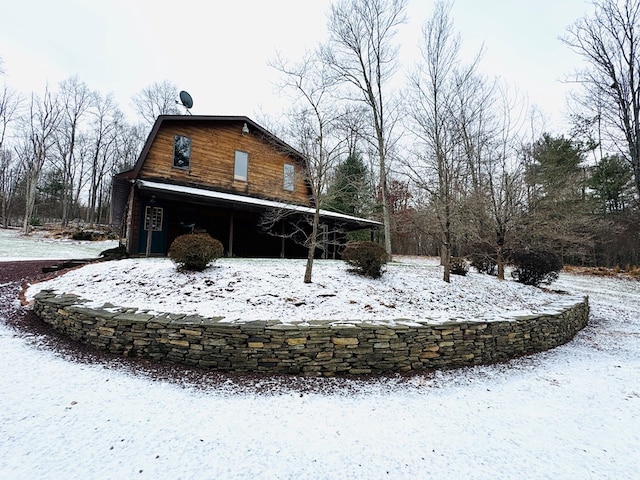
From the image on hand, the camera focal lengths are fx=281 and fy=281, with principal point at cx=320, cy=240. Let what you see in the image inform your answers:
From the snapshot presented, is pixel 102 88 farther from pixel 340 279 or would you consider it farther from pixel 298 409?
pixel 298 409

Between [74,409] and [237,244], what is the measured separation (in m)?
10.1

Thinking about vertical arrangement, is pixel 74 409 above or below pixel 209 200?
below

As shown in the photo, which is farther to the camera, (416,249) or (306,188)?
(416,249)

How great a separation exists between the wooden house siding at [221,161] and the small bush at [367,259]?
14.9ft

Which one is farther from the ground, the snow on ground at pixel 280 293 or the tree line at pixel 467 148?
the tree line at pixel 467 148

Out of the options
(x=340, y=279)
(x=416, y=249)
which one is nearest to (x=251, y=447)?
(x=340, y=279)

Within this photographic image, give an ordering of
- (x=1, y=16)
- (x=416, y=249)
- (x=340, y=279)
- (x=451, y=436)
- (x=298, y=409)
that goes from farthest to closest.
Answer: (x=416, y=249), (x=1, y=16), (x=340, y=279), (x=298, y=409), (x=451, y=436)

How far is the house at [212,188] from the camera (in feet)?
31.9

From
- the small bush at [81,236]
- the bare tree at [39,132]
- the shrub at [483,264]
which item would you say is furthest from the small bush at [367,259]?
the bare tree at [39,132]

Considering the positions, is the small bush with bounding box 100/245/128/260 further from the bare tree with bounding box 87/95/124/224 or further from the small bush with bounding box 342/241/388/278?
the bare tree with bounding box 87/95/124/224

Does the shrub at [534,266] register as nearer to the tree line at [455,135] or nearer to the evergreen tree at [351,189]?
the tree line at [455,135]

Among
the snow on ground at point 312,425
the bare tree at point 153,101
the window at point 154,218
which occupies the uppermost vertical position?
the bare tree at point 153,101

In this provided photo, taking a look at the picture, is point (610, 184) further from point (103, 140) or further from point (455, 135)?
point (103, 140)

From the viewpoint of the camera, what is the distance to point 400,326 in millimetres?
Answer: 4098
